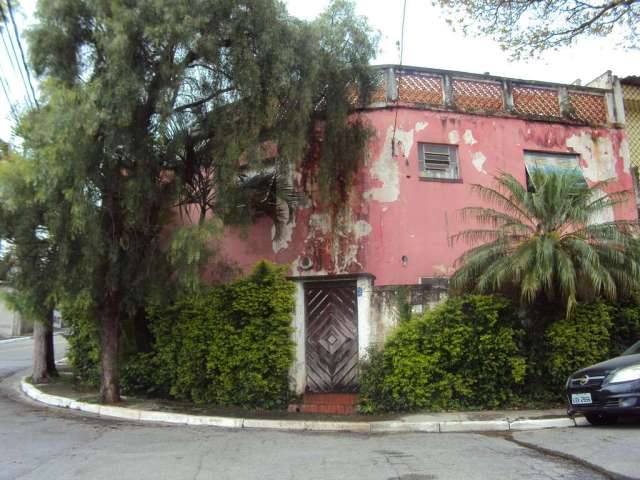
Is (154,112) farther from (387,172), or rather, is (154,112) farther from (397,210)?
(397,210)

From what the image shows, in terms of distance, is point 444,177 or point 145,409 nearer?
point 145,409

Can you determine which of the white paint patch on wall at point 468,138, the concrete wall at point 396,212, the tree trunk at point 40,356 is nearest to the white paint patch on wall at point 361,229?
the concrete wall at point 396,212

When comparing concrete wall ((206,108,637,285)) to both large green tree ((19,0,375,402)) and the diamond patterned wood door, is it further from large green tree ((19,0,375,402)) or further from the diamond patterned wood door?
large green tree ((19,0,375,402))

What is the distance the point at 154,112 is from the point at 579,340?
826 centimetres

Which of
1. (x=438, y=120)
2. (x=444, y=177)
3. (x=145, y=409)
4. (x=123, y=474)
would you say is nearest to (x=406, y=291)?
(x=444, y=177)

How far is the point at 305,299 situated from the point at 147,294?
3.16 metres

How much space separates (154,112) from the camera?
9797mm

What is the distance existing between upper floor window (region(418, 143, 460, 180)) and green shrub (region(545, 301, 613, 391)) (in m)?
3.97

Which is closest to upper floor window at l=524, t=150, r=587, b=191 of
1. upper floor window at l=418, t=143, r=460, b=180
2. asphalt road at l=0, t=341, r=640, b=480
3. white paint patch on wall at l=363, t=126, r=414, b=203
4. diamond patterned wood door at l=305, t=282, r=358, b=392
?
upper floor window at l=418, t=143, r=460, b=180

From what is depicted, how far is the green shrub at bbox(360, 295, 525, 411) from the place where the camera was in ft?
32.8

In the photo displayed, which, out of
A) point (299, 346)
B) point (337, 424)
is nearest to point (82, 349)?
point (299, 346)

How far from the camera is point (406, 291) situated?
35.1ft

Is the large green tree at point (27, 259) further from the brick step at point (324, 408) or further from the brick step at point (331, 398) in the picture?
the brick step at point (331, 398)

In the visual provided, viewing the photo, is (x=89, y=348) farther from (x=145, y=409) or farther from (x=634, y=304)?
(x=634, y=304)
